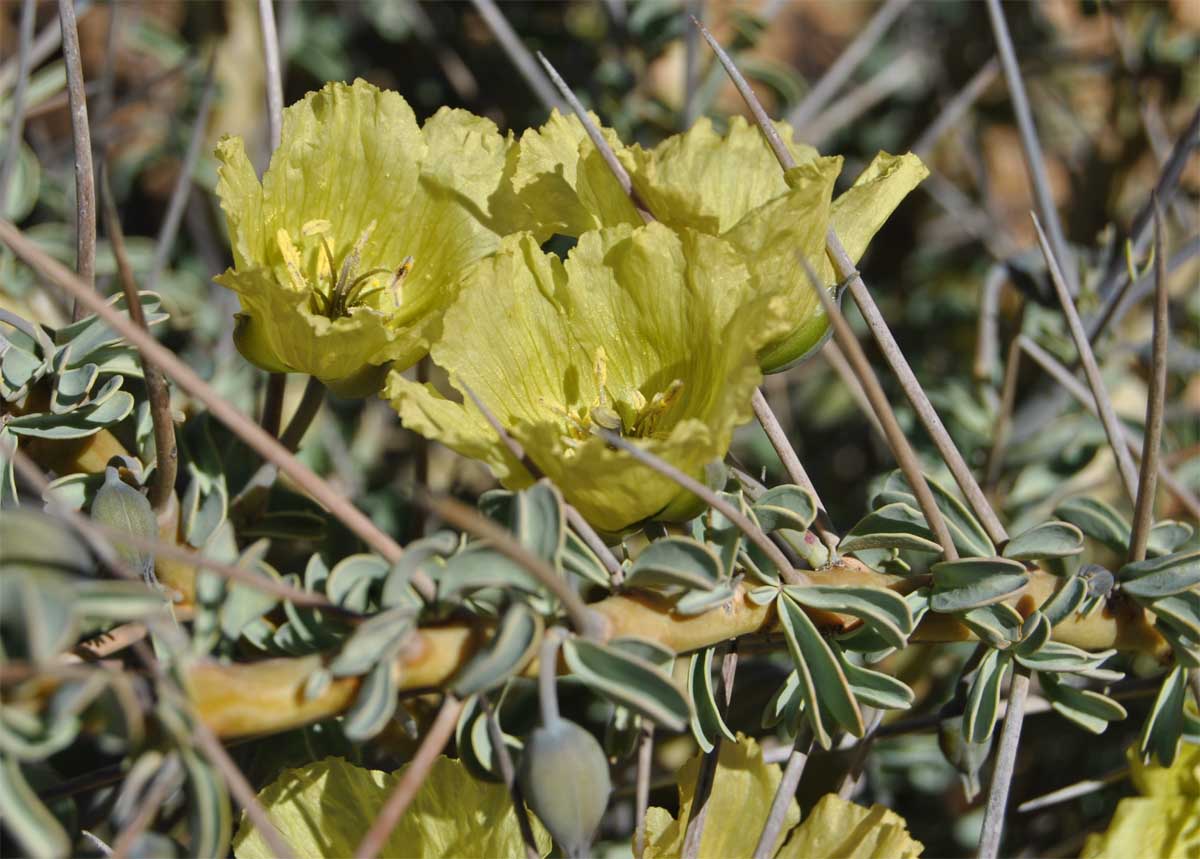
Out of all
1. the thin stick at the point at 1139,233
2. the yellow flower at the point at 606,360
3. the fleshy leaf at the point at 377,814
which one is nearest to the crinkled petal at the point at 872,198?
the yellow flower at the point at 606,360

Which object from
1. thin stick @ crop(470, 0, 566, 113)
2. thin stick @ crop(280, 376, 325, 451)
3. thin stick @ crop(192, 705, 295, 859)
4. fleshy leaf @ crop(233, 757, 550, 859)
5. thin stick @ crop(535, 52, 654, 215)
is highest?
thin stick @ crop(535, 52, 654, 215)

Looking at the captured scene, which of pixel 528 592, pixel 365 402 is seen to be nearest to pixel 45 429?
pixel 528 592

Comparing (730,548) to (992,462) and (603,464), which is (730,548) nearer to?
(603,464)

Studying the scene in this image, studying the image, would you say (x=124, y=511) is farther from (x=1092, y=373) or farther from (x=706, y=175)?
(x=1092, y=373)

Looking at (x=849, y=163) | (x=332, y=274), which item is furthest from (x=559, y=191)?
(x=849, y=163)

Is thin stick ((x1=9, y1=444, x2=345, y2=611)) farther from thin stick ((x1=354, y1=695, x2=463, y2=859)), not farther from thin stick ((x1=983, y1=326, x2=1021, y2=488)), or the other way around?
thin stick ((x1=983, y1=326, x2=1021, y2=488))

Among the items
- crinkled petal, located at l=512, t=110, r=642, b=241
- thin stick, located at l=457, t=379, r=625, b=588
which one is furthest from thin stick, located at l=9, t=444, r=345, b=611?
crinkled petal, located at l=512, t=110, r=642, b=241
